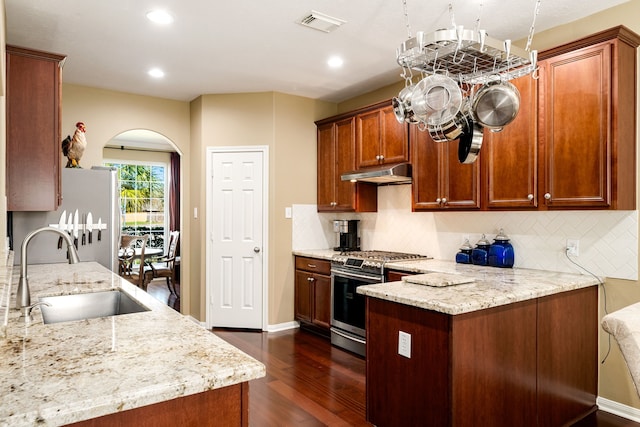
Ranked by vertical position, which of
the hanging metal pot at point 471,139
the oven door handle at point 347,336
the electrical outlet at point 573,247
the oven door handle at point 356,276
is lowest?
the oven door handle at point 347,336

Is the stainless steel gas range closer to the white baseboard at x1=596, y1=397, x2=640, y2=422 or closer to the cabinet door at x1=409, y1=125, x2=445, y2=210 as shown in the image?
Answer: the cabinet door at x1=409, y1=125, x2=445, y2=210

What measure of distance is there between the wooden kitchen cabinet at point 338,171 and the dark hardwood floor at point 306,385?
4.75 ft

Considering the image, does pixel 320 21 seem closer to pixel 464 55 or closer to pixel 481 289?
pixel 464 55

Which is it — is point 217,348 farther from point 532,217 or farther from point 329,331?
point 329,331

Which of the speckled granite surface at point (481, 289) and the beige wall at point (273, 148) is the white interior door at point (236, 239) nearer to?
the beige wall at point (273, 148)

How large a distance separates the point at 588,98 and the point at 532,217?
94 centimetres

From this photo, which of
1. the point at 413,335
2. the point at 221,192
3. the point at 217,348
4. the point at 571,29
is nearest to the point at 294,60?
the point at 221,192

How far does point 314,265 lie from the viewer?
443cm

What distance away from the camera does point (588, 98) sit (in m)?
2.57

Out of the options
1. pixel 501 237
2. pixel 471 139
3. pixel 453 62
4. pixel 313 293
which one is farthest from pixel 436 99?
pixel 313 293

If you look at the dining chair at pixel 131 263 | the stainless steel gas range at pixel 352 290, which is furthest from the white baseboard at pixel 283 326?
the dining chair at pixel 131 263

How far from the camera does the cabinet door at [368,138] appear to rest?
4.09 m

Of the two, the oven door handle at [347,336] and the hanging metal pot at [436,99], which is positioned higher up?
the hanging metal pot at [436,99]

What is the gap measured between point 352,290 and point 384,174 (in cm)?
110
